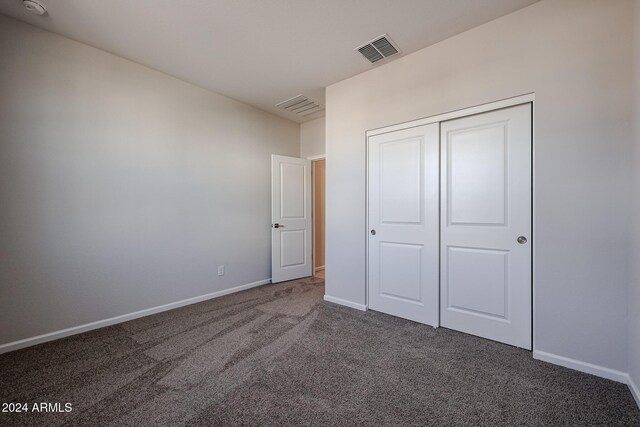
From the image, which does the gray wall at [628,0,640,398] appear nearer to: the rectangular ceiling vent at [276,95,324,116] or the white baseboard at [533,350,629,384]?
the white baseboard at [533,350,629,384]

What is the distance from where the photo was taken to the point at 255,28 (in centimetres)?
236

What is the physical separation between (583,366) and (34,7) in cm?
484

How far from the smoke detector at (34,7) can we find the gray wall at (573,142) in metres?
3.41

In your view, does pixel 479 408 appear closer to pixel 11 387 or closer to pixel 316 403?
pixel 316 403

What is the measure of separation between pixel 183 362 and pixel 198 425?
2.38ft

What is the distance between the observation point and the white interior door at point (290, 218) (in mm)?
4277

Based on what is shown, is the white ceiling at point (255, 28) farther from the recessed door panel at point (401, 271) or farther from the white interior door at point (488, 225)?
the recessed door panel at point (401, 271)

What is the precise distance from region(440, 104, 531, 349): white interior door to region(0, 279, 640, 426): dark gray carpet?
0.78 feet

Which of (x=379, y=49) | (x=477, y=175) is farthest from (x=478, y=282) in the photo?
(x=379, y=49)

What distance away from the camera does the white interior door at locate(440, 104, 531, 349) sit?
7.08ft

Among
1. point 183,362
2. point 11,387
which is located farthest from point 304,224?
point 11,387

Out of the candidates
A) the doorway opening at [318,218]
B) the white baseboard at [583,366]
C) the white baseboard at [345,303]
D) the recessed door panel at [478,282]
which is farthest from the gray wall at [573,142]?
the doorway opening at [318,218]

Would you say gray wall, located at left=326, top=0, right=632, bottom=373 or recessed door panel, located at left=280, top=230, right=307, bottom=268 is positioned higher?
gray wall, located at left=326, top=0, right=632, bottom=373

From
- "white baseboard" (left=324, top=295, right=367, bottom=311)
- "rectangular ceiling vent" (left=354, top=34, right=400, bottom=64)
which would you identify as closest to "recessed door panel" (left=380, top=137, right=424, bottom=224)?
"rectangular ceiling vent" (left=354, top=34, right=400, bottom=64)
